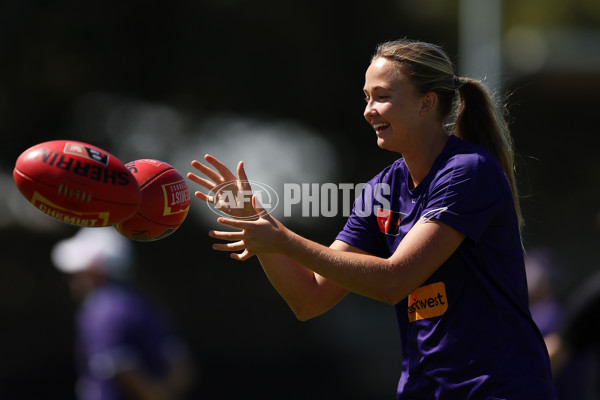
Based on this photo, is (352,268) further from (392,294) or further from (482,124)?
(482,124)

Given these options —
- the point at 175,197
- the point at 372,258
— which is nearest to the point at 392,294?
the point at 372,258

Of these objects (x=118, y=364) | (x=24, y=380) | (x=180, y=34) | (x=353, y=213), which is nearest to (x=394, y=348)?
(x=24, y=380)

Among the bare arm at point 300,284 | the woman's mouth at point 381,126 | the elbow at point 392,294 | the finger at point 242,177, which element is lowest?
the bare arm at point 300,284

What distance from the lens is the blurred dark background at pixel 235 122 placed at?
40.9ft

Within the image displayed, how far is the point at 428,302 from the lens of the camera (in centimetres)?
325

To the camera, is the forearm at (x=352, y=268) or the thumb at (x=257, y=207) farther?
the thumb at (x=257, y=207)

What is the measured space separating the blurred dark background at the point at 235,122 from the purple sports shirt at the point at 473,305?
8593mm

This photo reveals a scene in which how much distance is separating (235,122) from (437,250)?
38.5 feet

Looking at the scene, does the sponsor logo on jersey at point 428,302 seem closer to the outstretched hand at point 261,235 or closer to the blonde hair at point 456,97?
the blonde hair at point 456,97

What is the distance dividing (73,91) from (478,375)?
1161 cm

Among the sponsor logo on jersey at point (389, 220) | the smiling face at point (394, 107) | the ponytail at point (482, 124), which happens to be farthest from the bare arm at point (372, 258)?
the ponytail at point (482, 124)

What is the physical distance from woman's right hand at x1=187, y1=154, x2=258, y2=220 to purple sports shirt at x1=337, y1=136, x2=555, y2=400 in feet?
2.22

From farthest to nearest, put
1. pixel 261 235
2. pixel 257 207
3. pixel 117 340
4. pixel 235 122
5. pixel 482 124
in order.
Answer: pixel 235 122 < pixel 117 340 < pixel 482 124 < pixel 257 207 < pixel 261 235

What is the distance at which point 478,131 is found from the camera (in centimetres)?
356
